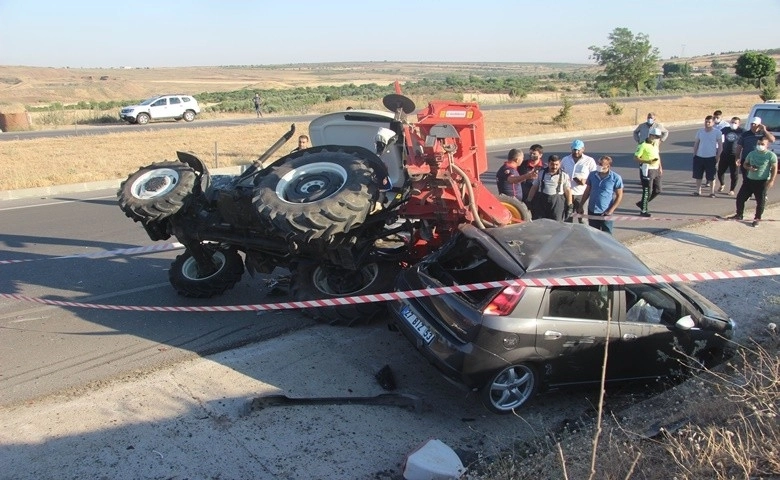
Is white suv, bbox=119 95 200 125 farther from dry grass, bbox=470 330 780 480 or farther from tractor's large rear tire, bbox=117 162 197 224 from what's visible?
dry grass, bbox=470 330 780 480

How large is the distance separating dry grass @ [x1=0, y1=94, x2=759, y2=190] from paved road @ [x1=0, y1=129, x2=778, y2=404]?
4.86m

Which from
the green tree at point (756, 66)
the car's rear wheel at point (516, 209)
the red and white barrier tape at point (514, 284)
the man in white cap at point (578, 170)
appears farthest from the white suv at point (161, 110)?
the green tree at point (756, 66)

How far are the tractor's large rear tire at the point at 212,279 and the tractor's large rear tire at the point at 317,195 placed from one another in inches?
66.0

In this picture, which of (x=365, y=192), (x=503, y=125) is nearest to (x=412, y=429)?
(x=365, y=192)

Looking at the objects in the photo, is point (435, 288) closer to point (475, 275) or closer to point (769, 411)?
point (475, 275)

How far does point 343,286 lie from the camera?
257 inches

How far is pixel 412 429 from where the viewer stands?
15.6ft

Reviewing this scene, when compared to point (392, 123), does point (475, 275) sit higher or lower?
lower

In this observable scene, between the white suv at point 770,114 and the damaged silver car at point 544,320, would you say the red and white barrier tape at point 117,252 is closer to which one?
the damaged silver car at point 544,320

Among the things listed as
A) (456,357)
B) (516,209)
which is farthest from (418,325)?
(516,209)

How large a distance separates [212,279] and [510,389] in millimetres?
3815

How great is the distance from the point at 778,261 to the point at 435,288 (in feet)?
19.9

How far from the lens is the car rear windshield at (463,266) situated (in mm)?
4961

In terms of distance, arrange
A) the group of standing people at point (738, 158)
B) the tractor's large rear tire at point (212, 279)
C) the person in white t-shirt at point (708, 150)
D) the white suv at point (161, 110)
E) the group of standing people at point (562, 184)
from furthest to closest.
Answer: the white suv at point (161, 110) < the person in white t-shirt at point (708, 150) < the group of standing people at point (738, 158) < the group of standing people at point (562, 184) < the tractor's large rear tire at point (212, 279)
